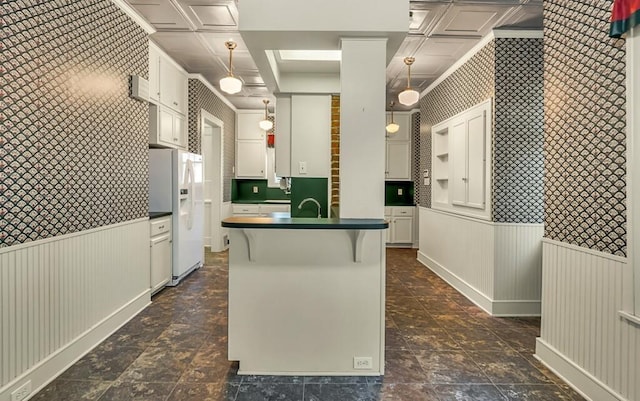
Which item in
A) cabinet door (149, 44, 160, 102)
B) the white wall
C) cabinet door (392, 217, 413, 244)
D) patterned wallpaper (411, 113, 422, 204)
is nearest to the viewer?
the white wall

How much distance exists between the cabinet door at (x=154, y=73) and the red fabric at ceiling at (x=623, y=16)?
3969 mm

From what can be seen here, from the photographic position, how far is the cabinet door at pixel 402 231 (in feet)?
23.7

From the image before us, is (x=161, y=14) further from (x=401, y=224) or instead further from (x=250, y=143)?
(x=401, y=224)

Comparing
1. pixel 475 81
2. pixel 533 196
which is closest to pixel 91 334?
pixel 533 196

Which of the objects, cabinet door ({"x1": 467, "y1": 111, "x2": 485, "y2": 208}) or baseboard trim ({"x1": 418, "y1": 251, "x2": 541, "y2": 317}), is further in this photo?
cabinet door ({"x1": 467, "y1": 111, "x2": 485, "y2": 208})

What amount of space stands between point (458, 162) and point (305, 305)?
2959 millimetres

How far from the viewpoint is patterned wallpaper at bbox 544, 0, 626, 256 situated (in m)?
1.93

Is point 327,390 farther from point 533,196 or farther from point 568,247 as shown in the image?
point 533,196

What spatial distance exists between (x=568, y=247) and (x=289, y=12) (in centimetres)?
235

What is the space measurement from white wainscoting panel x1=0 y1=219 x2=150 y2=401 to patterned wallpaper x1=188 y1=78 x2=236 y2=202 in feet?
7.00

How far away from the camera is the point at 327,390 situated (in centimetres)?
215

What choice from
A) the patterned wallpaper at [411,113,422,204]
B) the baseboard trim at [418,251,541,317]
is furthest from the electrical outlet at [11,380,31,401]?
the patterned wallpaper at [411,113,422,204]

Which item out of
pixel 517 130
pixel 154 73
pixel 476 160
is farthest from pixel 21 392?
pixel 517 130

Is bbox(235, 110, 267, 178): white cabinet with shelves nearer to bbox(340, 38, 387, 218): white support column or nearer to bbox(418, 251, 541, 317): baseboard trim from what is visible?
bbox(418, 251, 541, 317): baseboard trim
